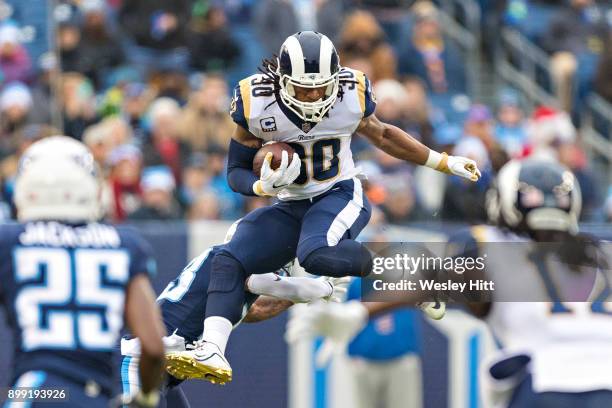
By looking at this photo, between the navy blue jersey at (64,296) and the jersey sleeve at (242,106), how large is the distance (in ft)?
6.39

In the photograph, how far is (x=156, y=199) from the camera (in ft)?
35.4

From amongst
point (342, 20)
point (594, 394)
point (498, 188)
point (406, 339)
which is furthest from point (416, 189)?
point (594, 394)

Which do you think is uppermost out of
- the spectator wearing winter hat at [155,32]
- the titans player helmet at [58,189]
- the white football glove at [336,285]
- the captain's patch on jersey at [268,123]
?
the spectator wearing winter hat at [155,32]

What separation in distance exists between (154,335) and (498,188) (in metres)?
1.61

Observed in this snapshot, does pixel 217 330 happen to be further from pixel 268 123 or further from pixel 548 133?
pixel 548 133

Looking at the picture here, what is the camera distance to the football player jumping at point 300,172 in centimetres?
710

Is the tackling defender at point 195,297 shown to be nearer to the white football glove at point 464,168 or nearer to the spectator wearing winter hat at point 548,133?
the white football glove at point 464,168

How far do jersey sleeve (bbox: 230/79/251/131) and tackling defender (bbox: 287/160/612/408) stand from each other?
1.68m

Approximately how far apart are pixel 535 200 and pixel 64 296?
6.47ft

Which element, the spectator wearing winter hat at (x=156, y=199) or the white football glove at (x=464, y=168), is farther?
the spectator wearing winter hat at (x=156, y=199)

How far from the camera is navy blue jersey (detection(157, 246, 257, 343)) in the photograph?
7.67m

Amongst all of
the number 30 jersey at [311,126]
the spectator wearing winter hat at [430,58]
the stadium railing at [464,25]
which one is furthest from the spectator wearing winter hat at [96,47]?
the number 30 jersey at [311,126]

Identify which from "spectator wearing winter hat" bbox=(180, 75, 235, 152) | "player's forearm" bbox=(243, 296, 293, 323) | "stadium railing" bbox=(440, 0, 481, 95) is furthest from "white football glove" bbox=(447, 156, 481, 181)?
"stadium railing" bbox=(440, 0, 481, 95)

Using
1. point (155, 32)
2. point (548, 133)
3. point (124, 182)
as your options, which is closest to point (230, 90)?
point (155, 32)
